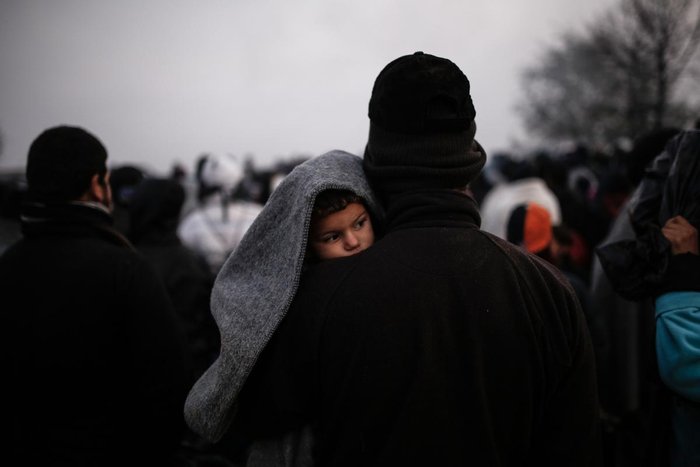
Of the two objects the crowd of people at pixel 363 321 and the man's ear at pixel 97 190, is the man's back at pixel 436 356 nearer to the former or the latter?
the crowd of people at pixel 363 321

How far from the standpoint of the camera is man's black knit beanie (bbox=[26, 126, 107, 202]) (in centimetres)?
233

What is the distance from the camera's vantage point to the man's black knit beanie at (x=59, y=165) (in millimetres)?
2330

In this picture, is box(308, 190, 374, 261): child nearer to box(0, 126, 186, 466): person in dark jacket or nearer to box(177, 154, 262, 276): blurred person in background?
box(0, 126, 186, 466): person in dark jacket

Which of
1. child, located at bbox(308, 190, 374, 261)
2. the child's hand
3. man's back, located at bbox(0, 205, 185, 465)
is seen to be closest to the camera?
child, located at bbox(308, 190, 374, 261)

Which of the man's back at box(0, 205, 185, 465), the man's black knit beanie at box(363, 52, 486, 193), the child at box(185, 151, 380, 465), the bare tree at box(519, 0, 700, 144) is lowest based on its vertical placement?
the man's back at box(0, 205, 185, 465)

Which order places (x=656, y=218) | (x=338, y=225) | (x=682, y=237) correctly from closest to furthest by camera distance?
(x=338, y=225), (x=682, y=237), (x=656, y=218)

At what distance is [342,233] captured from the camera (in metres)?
1.67

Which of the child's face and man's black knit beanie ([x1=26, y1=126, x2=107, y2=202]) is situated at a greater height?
man's black knit beanie ([x1=26, y1=126, x2=107, y2=202])

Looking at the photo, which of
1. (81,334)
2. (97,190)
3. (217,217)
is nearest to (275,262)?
(81,334)

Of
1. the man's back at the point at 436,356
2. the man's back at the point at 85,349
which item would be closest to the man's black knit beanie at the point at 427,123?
the man's back at the point at 436,356

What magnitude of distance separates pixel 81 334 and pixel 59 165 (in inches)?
29.1

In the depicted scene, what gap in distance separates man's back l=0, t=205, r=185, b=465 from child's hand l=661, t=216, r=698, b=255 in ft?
6.59

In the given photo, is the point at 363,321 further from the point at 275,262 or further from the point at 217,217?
the point at 217,217

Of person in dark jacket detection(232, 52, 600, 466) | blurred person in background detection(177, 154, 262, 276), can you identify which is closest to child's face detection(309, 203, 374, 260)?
person in dark jacket detection(232, 52, 600, 466)
